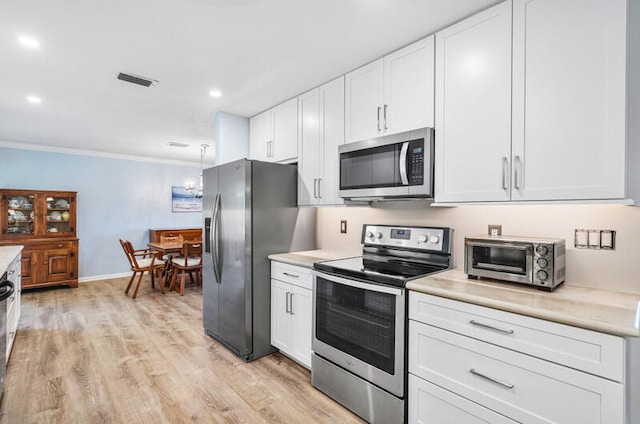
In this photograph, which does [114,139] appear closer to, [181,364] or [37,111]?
[37,111]

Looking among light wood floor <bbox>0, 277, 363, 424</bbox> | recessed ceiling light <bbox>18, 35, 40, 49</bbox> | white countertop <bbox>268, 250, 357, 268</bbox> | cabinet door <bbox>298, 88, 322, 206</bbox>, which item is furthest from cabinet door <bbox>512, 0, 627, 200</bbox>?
recessed ceiling light <bbox>18, 35, 40, 49</bbox>

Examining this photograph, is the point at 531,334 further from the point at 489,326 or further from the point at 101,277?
the point at 101,277

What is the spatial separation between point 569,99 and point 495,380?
136 cm

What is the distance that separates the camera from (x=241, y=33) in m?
2.09

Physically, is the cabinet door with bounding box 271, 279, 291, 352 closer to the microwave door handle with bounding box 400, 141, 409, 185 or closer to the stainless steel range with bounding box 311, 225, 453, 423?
the stainless steel range with bounding box 311, 225, 453, 423

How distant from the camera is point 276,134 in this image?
3.36 metres

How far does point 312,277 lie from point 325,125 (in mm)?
1305

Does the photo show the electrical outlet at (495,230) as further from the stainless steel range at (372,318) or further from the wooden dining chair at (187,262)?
the wooden dining chair at (187,262)

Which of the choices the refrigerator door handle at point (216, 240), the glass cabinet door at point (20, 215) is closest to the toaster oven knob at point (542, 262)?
the refrigerator door handle at point (216, 240)

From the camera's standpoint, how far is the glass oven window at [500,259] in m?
1.66

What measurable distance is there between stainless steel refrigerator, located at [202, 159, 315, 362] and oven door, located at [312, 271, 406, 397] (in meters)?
0.69

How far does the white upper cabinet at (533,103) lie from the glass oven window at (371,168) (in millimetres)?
292

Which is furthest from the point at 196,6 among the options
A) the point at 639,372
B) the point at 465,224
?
the point at 639,372

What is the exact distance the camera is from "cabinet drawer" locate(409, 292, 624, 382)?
1.17 meters
